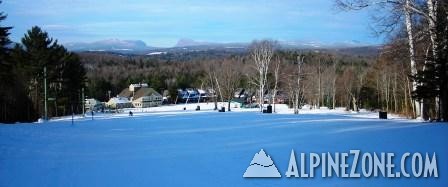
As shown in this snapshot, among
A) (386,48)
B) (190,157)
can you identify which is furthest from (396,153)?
(386,48)

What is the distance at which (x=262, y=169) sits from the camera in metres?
7.97

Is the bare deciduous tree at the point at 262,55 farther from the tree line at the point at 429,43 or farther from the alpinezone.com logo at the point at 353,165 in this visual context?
the alpinezone.com logo at the point at 353,165

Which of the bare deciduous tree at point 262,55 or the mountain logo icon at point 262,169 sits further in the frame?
the bare deciduous tree at point 262,55

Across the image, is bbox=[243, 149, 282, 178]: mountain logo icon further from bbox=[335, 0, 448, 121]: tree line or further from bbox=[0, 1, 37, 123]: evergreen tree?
bbox=[0, 1, 37, 123]: evergreen tree

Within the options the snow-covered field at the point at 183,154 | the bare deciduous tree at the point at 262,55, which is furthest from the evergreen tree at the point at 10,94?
the snow-covered field at the point at 183,154

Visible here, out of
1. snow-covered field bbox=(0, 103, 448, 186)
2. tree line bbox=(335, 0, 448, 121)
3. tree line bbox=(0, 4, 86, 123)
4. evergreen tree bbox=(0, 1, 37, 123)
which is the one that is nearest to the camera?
snow-covered field bbox=(0, 103, 448, 186)

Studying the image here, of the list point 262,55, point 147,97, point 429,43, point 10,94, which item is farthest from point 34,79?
point 147,97

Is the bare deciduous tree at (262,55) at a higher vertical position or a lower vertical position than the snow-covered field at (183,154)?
higher

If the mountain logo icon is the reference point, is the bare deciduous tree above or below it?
above

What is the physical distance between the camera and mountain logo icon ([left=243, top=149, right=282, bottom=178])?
7.55 meters

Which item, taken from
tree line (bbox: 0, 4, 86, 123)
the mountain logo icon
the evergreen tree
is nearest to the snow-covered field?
the mountain logo icon

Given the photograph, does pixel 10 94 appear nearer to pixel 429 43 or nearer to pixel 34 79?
pixel 34 79

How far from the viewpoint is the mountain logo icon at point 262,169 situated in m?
7.55

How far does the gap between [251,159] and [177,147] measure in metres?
2.63
